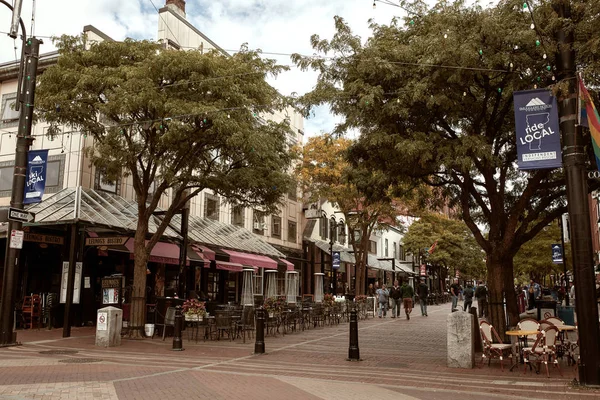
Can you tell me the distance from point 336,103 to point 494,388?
7.16 metres

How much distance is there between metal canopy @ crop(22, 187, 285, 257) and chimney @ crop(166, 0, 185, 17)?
10439mm

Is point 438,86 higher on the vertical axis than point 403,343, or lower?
higher

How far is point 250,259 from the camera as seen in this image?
82.0 ft

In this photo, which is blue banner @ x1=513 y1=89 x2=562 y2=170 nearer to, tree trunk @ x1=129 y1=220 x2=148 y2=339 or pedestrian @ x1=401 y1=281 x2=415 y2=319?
tree trunk @ x1=129 y1=220 x2=148 y2=339

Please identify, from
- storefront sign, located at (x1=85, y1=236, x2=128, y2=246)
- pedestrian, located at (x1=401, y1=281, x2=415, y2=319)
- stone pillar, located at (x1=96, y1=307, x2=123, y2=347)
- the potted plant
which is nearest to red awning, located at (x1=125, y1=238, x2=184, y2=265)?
storefront sign, located at (x1=85, y1=236, x2=128, y2=246)

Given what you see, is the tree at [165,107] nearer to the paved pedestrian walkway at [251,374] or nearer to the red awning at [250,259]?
the paved pedestrian walkway at [251,374]

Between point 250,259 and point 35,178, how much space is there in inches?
487

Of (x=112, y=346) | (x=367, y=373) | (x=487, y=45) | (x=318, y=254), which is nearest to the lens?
(x=367, y=373)

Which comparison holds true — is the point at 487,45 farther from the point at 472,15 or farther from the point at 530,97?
the point at 530,97

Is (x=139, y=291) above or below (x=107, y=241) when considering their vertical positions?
below

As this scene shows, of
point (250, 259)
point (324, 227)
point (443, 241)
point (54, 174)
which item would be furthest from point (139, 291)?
point (443, 241)

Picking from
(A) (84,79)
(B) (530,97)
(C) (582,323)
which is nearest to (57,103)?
(A) (84,79)

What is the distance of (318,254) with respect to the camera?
38.0 m

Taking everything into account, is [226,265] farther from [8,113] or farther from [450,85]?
[450,85]
